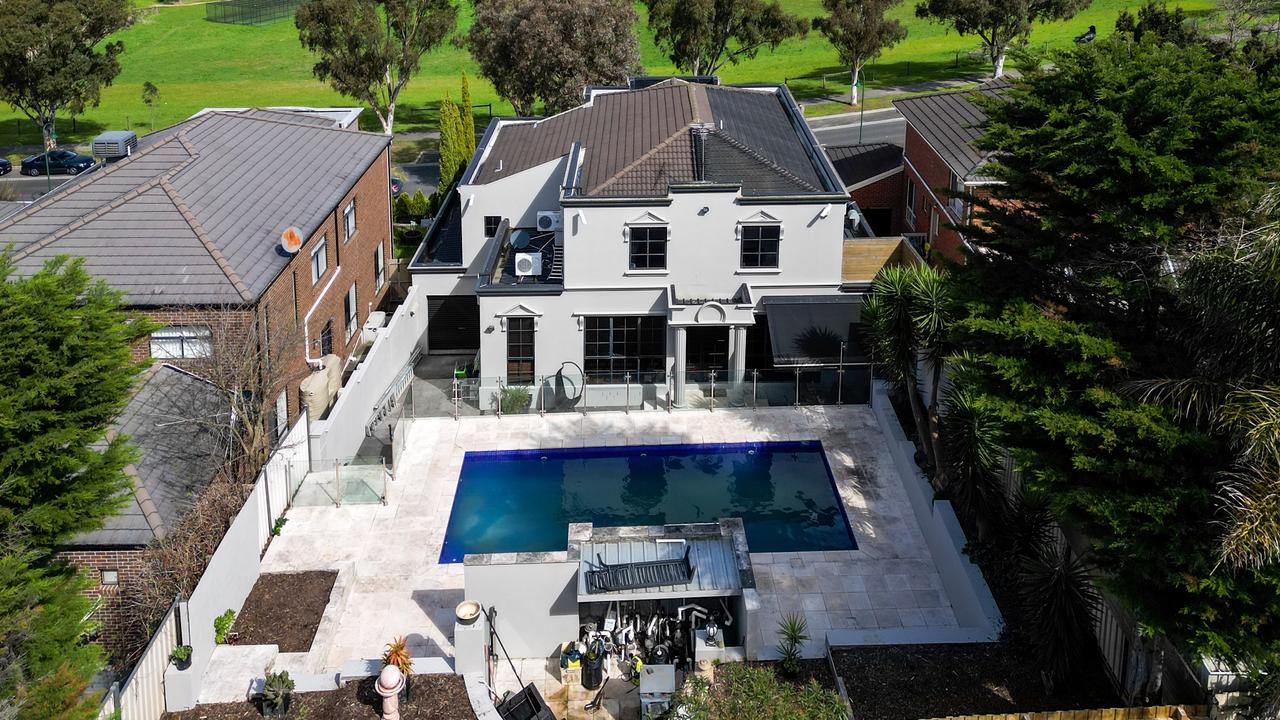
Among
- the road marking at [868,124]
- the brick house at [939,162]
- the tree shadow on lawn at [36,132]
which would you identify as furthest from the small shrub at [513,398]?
the tree shadow on lawn at [36,132]

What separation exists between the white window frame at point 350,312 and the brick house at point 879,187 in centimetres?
2100

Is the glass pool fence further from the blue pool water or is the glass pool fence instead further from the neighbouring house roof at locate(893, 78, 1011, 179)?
the neighbouring house roof at locate(893, 78, 1011, 179)

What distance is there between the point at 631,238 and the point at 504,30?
102 ft

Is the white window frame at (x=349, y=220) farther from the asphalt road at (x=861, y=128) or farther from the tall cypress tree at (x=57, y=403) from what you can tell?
the asphalt road at (x=861, y=128)

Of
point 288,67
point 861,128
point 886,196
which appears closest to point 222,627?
point 886,196

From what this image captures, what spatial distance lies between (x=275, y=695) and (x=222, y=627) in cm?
334

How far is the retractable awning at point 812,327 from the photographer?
36625mm

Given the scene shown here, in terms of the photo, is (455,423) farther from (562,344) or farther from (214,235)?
(214,235)

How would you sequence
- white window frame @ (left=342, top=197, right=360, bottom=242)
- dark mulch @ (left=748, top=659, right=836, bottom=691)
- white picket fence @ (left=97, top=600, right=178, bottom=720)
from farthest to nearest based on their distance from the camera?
1. white window frame @ (left=342, top=197, right=360, bottom=242)
2. dark mulch @ (left=748, top=659, right=836, bottom=691)
3. white picket fence @ (left=97, top=600, right=178, bottom=720)

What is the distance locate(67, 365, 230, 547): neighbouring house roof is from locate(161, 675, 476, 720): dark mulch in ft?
13.3

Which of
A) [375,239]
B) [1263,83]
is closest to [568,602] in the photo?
[1263,83]

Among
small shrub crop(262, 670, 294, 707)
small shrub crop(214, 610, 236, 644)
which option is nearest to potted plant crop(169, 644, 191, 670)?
small shrub crop(262, 670, 294, 707)

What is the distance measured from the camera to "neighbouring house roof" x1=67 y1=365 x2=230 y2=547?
968 inches

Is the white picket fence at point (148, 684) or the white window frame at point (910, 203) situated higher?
the white window frame at point (910, 203)
